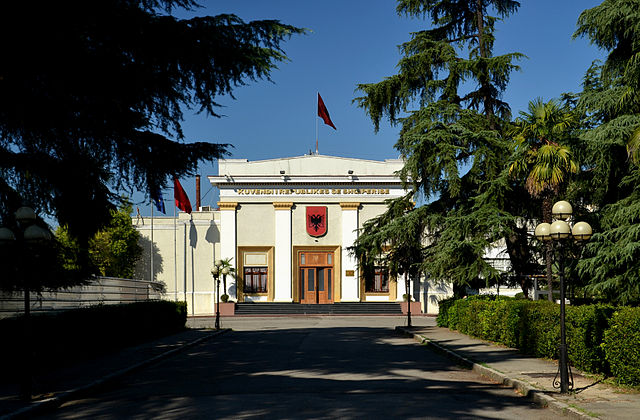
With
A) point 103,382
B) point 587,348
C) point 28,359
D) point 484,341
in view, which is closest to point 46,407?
point 28,359

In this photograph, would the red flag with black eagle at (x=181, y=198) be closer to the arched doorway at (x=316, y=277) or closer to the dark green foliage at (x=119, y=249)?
the dark green foliage at (x=119, y=249)

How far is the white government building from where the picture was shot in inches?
1876

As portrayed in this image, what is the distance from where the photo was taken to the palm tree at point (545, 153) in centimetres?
1862

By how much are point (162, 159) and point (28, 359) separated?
182 inches

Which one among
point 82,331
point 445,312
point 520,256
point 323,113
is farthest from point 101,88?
point 323,113

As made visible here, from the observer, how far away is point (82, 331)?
656 inches

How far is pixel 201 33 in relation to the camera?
38.9ft

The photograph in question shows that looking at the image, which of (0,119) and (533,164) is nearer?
(0,119)

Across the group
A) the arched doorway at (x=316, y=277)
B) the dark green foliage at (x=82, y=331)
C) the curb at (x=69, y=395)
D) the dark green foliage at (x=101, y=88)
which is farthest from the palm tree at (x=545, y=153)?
the arched doorway at (x=316, y=277)

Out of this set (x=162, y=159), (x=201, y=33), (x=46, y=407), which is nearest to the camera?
(x=46, y=407)

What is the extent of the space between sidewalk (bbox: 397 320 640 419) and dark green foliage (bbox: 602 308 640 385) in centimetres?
29

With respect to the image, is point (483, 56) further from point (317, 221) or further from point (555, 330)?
point (317, 221)

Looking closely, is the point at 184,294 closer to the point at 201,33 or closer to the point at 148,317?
the point at 148,317

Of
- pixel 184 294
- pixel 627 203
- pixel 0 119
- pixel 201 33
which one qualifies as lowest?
pixel 184 294
